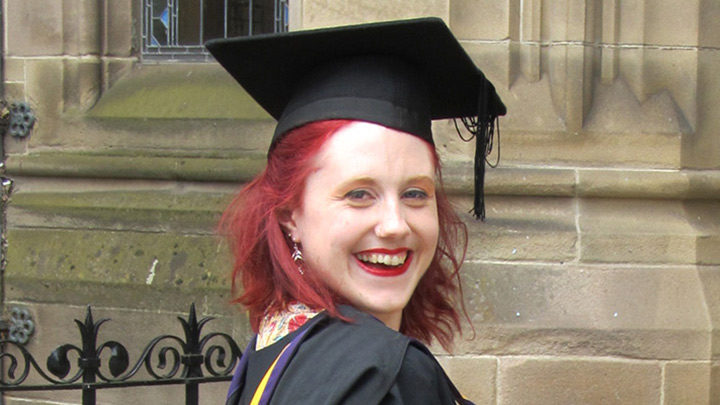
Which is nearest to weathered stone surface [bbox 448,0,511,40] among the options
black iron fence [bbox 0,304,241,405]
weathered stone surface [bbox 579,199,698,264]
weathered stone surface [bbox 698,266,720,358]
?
weathered stone surface [bbox 579,199,698,264]

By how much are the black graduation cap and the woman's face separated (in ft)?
0.18

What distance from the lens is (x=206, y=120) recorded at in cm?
473

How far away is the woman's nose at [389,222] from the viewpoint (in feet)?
5.67

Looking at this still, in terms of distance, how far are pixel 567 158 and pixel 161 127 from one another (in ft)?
6.02

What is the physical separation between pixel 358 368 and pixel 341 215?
283 millimetres

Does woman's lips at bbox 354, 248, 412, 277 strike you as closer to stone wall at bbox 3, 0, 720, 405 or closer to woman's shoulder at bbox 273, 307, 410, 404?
woman's shoulder at bbox 273, 307, 410, 404

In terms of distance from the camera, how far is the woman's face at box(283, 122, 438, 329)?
68.1 inches

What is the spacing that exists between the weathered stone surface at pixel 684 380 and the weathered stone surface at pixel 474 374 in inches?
24.5

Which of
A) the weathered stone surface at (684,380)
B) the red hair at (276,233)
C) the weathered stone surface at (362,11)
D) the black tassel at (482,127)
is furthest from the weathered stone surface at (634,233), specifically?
the red hair at (276,233)

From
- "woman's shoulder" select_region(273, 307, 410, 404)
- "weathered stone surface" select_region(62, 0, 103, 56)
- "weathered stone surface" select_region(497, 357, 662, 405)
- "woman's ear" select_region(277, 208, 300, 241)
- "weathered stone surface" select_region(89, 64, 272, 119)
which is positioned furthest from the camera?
"weathered stone surface" select_region(62, 0, 103, 56)

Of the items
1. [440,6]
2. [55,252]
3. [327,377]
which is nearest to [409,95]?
[327,377]

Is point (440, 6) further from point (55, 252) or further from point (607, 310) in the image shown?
point (55, 252)

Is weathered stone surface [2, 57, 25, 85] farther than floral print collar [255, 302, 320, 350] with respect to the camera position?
Yes

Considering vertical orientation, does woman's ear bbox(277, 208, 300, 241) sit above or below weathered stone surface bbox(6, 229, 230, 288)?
above
